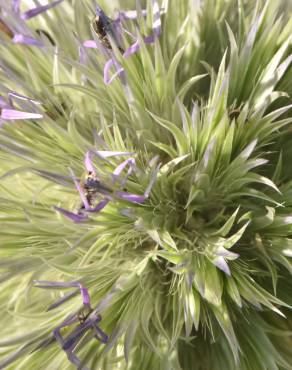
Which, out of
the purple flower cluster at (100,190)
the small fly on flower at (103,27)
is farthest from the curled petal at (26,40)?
the purple flower cluster at (100,190)

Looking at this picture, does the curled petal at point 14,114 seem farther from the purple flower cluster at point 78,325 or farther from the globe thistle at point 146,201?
the purple flower cluster at point 78,325

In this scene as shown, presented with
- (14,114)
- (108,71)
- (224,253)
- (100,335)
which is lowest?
(100,335)

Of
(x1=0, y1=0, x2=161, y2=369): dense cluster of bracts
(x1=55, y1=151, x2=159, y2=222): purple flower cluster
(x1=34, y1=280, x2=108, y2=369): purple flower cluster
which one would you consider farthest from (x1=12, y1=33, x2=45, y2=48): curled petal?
(x1=34, y1=280, x2=108, y2=369): purple flower cluster

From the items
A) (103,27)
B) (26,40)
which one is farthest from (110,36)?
(26,40)

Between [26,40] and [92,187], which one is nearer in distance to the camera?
[92,187]

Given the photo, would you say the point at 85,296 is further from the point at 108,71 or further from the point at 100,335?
the point at 108,71

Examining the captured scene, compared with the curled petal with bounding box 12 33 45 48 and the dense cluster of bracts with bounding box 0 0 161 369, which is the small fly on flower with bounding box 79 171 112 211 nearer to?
the dense cluster of bracts with bounding box 0 0 161 369

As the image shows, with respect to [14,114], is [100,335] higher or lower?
lower

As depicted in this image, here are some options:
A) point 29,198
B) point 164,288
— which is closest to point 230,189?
point 164,288

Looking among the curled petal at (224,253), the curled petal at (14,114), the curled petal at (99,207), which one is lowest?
the curled petal at (224,253)
